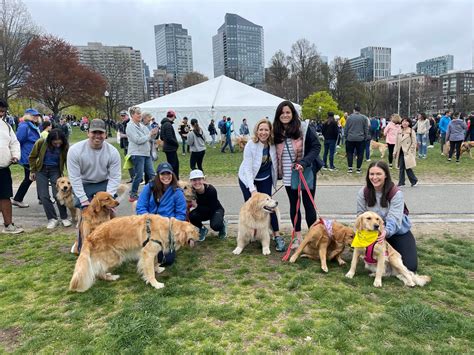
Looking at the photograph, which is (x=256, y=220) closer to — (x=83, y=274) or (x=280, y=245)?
(x=280, y=245)

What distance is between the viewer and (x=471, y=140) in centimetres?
1500

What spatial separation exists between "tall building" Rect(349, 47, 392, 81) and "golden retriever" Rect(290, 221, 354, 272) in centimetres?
8590

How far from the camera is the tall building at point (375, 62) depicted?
276 feet

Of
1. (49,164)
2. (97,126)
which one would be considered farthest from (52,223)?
(97,126)

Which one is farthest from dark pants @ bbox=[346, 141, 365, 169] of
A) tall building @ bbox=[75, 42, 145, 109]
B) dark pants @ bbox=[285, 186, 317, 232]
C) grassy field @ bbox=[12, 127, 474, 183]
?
tall building @ bbox=[75, 42, 145, 109]

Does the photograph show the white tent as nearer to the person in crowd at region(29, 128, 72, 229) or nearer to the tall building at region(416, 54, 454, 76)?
the person in crowd at region(29, 128, 72, 229)

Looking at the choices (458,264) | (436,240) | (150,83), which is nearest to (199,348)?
(458,264)

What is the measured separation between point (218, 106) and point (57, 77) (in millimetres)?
26074

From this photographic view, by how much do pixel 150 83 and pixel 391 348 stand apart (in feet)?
279

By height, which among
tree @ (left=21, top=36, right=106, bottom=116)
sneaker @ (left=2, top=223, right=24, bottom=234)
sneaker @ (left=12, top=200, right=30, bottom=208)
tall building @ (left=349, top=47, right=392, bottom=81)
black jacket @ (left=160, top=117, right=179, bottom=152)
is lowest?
sneaker @ (left=2, top=223, right=24, bottom=234)

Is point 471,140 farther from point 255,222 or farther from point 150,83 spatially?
point 150,83

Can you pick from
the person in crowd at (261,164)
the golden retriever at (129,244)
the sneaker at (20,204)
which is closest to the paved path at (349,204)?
the sneaker at (20,204)

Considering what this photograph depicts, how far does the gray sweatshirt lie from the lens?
15.3 ft

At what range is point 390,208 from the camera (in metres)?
4.21
